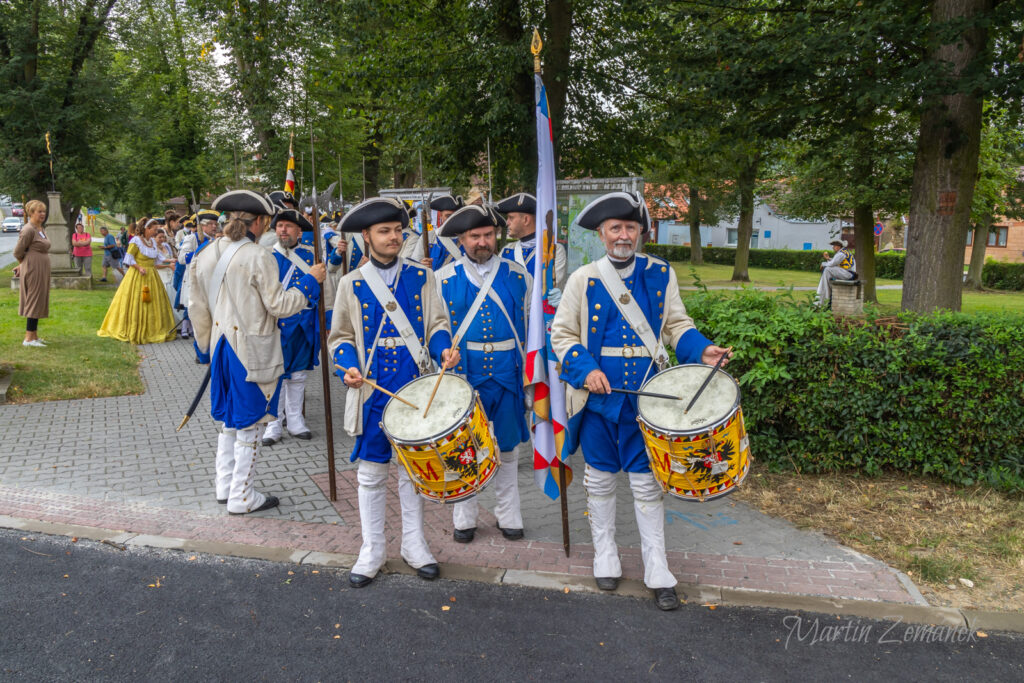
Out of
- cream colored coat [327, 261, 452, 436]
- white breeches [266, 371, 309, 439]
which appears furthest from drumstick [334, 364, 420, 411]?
white breeches [266, 371, 309, 439]

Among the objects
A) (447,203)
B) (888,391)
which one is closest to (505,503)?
(888,391)

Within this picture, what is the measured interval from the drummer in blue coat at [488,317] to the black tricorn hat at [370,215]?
0.51m

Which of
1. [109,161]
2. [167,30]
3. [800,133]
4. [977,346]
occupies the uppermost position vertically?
[167,30]

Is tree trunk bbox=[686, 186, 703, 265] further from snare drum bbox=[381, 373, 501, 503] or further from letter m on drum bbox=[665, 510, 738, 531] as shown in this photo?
snare drum bbox=[381, 373, 501, 503]

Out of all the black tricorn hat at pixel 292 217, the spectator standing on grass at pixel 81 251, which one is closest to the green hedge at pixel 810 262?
the spectator standing on grass at pixel 81 251

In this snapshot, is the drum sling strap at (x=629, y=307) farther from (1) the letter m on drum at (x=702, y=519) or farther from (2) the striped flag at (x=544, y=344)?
(1) the letter m on drum at (x=702, y=519)

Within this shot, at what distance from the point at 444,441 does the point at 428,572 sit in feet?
3.48

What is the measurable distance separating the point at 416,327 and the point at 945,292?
21.1 ft

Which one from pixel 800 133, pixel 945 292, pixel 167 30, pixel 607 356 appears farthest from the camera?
pixel 167 30

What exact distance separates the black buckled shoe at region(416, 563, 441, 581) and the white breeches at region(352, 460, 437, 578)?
23 millimetres

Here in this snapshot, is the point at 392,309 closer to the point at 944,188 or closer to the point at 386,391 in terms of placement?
the point at 386,391

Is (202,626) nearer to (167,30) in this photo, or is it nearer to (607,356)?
(607,356)

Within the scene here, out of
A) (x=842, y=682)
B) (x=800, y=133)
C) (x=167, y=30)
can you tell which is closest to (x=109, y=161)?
(x=167, y=30)

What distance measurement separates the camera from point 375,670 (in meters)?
3.53
